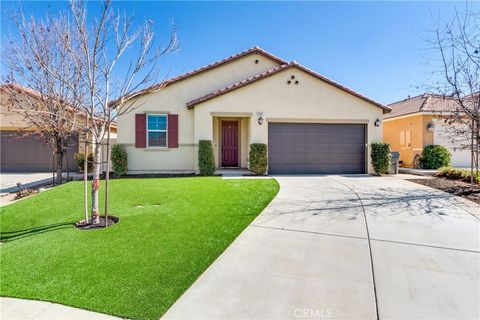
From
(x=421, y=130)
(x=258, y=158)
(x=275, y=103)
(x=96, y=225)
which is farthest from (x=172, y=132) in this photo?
(x=421, y=130)

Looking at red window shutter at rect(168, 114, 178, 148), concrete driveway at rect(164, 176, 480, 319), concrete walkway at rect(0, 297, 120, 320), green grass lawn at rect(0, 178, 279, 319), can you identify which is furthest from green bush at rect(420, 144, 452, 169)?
concrete walkway at rect(0, 297, 120, 320)

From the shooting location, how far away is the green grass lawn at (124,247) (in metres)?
3.17

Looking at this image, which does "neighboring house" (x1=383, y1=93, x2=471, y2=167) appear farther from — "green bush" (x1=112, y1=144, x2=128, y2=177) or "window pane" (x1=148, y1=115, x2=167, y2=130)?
"green bush" (x1=112, y1=144, x2=128, y2=177)

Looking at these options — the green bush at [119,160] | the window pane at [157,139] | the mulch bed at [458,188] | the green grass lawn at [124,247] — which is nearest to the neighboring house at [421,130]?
the mulch bed at [458,188]

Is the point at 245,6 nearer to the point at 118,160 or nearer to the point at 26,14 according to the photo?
the point at 26,14

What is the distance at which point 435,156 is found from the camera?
46.8ft

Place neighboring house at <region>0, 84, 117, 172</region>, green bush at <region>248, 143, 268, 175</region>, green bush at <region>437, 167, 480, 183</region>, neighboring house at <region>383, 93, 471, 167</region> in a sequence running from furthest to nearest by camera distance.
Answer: neighboring house at <region>0, 84, 117, 172</region>, neighboring house at <region>383, 93, 471, 167</region>, green bush at <region>248, 143, 268, 175</region>, green bush at <region>437, 167, 480, 183</region>

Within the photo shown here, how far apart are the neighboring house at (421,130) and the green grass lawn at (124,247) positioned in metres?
11.8

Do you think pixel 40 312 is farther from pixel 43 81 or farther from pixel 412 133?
pixel 412 133

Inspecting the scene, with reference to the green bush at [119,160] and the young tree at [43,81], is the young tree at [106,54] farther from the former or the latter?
the green bush at [119,160]

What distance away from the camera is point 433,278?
11.2 feet

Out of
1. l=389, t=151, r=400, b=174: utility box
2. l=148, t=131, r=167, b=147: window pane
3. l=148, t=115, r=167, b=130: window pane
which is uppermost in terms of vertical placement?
l=148, t=115, r=167, b=130: window pane

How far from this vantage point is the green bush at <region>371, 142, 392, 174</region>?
490 inches

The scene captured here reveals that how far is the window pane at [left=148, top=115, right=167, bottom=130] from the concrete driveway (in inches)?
342
